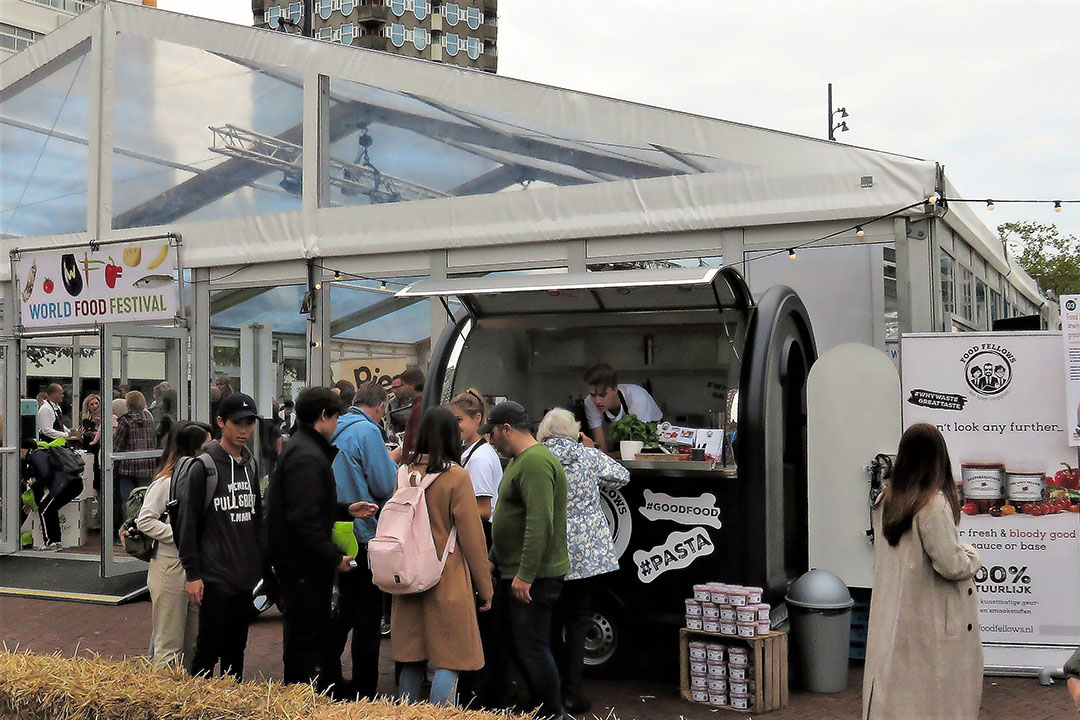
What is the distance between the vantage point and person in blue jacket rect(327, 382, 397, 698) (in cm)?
562

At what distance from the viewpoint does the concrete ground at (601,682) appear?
19.0ft

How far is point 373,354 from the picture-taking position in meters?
11.3

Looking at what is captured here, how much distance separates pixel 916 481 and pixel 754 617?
6.14ft

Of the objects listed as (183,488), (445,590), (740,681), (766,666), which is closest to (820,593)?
(766,666)

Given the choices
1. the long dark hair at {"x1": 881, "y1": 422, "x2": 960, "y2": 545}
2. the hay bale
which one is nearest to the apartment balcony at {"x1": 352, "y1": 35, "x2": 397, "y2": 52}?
the hay bale

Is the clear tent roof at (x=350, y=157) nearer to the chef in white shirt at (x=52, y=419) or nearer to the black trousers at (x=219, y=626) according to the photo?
the chef in white shirt at (x=52, y=419)

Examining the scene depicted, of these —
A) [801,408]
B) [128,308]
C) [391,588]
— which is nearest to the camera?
[391,588]

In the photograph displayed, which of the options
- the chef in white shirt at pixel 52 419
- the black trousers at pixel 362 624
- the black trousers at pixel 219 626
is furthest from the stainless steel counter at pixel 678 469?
the chef in white shirt at pixel 52 419

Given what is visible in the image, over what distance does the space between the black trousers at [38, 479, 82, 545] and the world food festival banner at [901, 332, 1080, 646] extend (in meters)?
8.52

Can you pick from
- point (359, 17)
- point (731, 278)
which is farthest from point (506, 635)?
point (359, 17)

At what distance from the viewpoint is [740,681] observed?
5824 millimetres

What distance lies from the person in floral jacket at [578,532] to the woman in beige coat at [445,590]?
830 millimetres

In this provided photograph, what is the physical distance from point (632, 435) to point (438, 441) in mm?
2312

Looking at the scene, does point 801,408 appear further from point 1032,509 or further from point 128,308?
point 128,308
